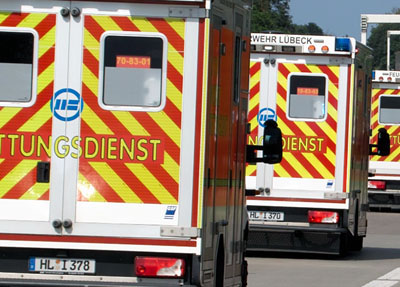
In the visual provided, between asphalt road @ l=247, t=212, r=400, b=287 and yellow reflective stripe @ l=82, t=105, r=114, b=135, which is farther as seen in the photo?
asphalt road @ l=247, t=212, r=400, b=287

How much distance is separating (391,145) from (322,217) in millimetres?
12045

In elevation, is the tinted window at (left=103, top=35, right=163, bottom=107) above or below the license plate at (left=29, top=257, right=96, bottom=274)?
above

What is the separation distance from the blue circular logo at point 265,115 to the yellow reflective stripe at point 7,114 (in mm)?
8324

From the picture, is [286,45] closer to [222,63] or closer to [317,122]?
[317,122]

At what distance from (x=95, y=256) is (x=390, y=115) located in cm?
2039

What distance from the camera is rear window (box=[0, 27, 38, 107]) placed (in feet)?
29.3

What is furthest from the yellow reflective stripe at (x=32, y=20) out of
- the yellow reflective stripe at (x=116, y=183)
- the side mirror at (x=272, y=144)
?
the side mirror at (x=272, y=144)

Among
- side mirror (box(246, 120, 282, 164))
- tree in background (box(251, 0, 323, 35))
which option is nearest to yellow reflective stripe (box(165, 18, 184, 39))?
side mirror (box(246, 120, 282, 164))

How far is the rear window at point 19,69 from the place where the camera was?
8.93 m

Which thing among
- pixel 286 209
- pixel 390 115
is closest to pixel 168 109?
pixel 286 209

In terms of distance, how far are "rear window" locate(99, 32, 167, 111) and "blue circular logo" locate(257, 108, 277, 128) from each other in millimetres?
8194

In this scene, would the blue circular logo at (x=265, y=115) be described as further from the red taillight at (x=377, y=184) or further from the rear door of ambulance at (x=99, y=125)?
the red taillight at (x=377, y=184)

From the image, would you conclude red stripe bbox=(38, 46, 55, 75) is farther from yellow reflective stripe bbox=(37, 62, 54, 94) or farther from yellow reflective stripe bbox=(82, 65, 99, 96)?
yellow reflective stripe bbox=(82, 65, 99, 96)

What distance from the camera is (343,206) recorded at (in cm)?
1686
